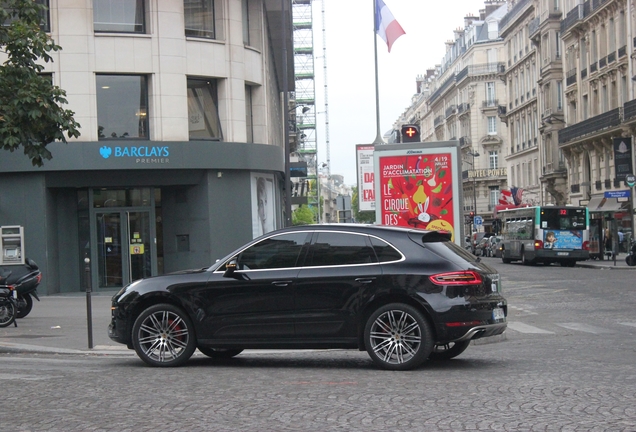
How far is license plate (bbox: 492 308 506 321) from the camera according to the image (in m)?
9.96

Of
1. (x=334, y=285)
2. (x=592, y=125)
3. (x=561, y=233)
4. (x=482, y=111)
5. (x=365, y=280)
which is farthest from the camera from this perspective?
(x=482, y=111)

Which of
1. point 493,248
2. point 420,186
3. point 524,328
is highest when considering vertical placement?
point 420,186

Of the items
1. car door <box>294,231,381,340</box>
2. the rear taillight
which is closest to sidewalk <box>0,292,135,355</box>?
car door <box>294,231,381,340</box>

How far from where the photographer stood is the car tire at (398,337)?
9.70m

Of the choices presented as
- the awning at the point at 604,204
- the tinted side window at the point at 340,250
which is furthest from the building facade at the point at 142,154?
the awning at the point at 604,204

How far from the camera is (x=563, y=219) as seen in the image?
1684 inches

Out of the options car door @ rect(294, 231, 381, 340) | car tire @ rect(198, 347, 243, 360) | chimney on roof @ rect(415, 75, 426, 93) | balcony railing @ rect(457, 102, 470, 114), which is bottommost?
car tire @ rect(198, 347, 243, 360)

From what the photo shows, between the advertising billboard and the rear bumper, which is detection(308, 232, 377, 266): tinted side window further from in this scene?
the advertising billboard

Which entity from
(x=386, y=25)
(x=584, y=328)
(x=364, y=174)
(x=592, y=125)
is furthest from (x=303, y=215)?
(x=584, y=328)

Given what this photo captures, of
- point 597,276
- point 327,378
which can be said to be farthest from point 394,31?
point 327,378

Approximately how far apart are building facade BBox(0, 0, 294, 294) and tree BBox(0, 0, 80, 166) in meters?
10.5

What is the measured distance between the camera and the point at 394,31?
28203 millimetres

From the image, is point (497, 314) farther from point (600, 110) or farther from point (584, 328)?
point (600, 110)

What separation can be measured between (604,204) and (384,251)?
150ft
